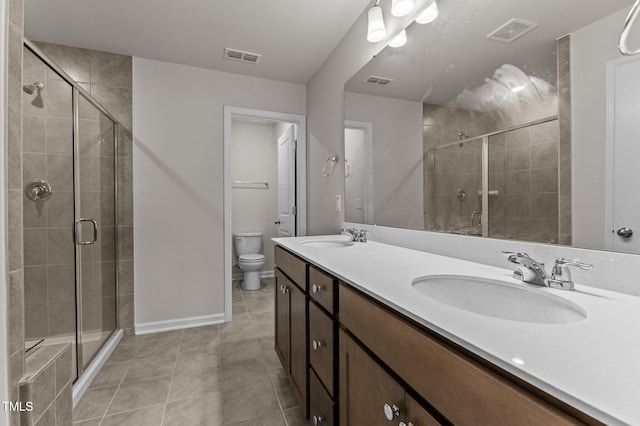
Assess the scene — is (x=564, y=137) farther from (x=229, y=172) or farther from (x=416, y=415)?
(x=229, y=172)

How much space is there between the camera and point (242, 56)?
8.21ft

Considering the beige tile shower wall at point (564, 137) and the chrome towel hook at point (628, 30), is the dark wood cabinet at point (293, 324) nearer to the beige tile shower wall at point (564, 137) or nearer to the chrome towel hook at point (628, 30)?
the beige tile shower wall at point (564, 137)

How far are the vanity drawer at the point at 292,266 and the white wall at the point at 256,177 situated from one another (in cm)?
257

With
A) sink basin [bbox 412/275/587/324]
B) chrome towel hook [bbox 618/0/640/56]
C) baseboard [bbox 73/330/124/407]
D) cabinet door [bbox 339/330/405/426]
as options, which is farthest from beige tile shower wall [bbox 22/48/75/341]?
chrome towel hook [bbox 618/0/640/56]

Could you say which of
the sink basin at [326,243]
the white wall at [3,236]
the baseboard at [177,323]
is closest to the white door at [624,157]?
the sink basin at [326,243]

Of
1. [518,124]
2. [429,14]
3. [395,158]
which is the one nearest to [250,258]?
[395,158]

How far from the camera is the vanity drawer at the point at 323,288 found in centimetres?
104

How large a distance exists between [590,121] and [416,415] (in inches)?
36.7

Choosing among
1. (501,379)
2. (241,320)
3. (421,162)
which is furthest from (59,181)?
(501,379)

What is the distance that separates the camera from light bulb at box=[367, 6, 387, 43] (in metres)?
→ 1.67

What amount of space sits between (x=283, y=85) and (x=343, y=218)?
159 centimetres

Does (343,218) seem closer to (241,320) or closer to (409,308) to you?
(241,320)

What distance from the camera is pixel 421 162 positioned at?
4.98 feet

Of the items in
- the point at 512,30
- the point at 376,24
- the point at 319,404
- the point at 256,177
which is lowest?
the point at 319,404
